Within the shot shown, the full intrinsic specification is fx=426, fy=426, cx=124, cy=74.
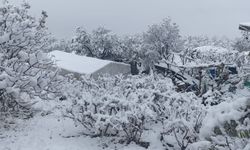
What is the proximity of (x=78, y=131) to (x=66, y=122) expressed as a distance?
1.34 metres

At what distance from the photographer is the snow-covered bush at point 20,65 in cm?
1681

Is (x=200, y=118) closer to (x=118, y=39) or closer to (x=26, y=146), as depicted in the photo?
(x=26, y=146)

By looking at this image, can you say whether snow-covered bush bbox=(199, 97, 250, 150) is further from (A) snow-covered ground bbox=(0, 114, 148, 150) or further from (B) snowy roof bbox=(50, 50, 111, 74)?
(B) snowy roof bbox=(50, 50, 111, 74)

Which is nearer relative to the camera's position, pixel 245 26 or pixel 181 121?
pixel 245 26

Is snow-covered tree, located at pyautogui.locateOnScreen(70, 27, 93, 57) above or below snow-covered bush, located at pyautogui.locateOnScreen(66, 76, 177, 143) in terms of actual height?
above

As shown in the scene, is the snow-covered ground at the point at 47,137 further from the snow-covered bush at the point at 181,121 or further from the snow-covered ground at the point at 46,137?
the snow-covered bush at the point at 181,121

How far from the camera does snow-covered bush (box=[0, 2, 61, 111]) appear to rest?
16.8 metres

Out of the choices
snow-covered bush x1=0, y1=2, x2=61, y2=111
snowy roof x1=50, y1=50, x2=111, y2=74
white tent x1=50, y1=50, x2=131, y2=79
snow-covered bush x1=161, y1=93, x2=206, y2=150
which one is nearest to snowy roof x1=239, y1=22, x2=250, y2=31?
snow-covered bush x1=161, y1=93, x2=206, y2=150

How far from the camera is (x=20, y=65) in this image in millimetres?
17312

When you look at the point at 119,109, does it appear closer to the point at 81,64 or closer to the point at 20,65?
the point at 20,65

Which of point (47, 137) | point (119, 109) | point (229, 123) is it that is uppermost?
point (229, 123)

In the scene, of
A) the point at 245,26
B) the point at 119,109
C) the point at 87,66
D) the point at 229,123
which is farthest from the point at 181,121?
the point at 87,66

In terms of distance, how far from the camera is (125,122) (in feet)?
51.0

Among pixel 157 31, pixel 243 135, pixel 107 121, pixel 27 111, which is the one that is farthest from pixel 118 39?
pixel 243 135
